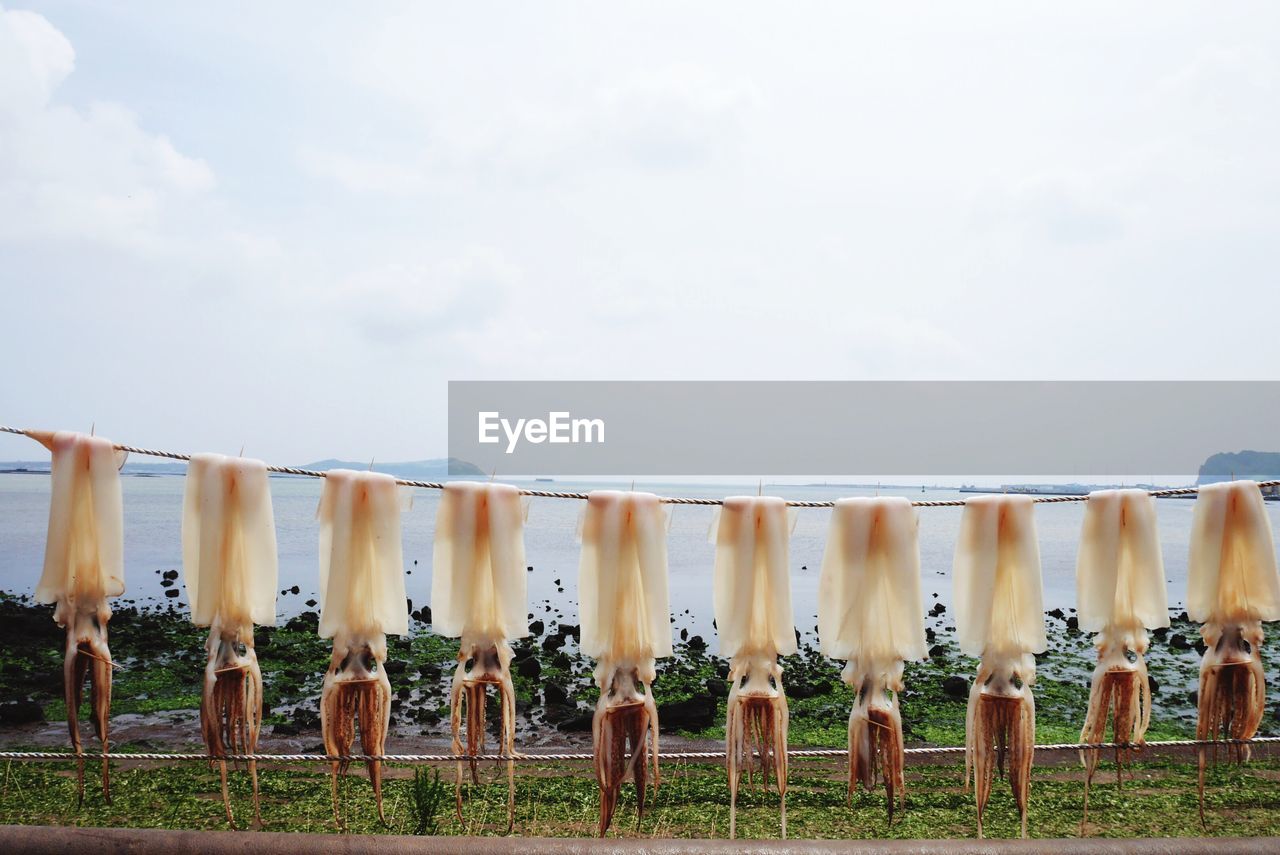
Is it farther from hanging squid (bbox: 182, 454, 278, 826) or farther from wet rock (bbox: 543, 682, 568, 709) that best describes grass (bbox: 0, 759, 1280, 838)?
wet rock (bbox: 543, 682, 568, 709)

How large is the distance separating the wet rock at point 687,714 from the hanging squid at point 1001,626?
8.79m

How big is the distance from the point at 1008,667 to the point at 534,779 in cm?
679

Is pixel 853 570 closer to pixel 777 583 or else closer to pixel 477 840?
pixel 777 583

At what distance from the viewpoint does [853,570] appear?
417 centimetres

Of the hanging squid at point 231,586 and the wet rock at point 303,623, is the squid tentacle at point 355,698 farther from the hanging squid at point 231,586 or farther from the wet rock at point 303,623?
the wet rock at point 303,623

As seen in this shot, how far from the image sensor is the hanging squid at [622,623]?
4102 millimetres

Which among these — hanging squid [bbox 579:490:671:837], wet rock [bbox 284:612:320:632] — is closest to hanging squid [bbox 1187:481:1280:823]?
hanging squid [bbox 579:490:671:837]

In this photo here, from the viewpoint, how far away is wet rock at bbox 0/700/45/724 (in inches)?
475

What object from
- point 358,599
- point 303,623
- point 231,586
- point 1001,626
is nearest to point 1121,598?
point 1001,626

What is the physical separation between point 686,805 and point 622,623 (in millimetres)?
5170

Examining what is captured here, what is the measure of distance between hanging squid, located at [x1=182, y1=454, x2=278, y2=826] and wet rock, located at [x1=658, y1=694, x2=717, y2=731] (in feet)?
30.3

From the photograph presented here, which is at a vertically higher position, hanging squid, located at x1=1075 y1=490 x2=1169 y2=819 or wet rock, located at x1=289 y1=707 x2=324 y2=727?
hanging squid, located at x1=1075 y1=490 x2=1169 y2=819

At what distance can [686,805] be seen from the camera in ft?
27.2

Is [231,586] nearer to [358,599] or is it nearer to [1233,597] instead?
[358,599]
